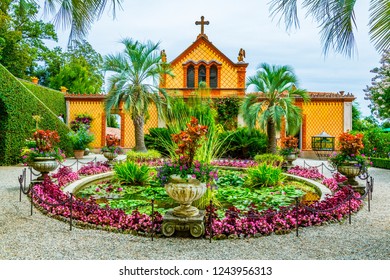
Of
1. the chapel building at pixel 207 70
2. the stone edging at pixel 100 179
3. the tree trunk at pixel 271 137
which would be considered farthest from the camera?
the chapel building at pixel 207 70

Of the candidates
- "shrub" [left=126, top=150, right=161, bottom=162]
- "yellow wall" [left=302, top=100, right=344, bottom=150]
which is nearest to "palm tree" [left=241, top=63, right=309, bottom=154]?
"shrub" [left=126, top=150, right=161, bottom=162]

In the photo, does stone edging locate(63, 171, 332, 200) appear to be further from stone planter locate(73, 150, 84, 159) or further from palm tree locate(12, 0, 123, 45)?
stone planter locate(73, 150, 84, 159)

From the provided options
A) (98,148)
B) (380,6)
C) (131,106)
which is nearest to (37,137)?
(131,106)

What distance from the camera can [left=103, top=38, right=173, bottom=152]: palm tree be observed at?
1270cm

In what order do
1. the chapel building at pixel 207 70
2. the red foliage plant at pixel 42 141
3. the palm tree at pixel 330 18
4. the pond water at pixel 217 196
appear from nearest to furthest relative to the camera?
the palm tree at pixel 330 18 → the pond water at pixel 217 196 → the red foliage plant at pixel 42 141 → the chapel building at pixel 207 70

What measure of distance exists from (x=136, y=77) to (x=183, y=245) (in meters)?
10.2

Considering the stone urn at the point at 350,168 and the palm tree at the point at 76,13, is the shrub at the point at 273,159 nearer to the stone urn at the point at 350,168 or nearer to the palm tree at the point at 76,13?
the stone urn at the point at 350,168

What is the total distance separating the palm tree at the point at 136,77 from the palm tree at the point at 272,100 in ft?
12.4

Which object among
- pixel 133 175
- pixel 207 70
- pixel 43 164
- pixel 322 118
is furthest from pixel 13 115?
pixel 322 118

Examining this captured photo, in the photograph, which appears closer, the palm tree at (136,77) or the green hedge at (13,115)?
the green hedge at (13,115)

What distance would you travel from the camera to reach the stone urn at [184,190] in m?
4.16

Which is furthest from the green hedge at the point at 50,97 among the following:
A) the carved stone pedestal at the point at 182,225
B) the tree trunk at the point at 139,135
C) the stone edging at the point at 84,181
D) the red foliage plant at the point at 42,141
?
the carved stone pedestal at the point at 182,225

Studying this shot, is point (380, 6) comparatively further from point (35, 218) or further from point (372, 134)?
point (372, 134)

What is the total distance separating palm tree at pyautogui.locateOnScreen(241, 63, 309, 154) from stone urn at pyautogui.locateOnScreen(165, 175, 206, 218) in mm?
7423
